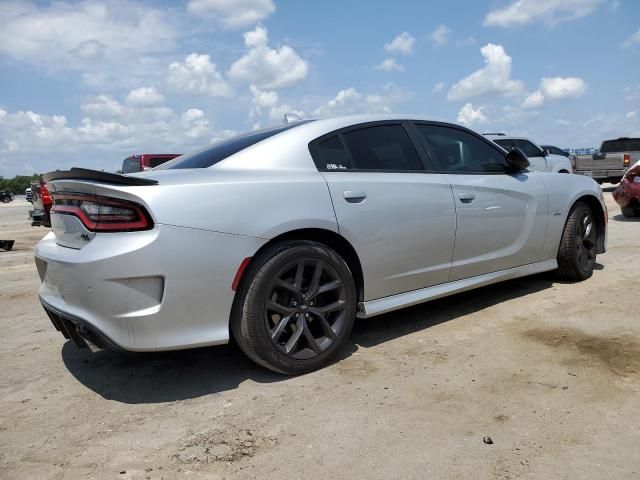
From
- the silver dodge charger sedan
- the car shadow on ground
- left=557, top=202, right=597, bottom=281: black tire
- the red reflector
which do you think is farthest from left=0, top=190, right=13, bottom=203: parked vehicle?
the red reflector

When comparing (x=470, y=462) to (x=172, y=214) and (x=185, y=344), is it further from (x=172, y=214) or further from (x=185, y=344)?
(x=172, y=214)

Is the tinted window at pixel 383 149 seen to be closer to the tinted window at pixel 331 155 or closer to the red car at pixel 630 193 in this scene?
the tinted window at pixel 331 155

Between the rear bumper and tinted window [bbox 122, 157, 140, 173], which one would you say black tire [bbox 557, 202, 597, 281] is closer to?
the rear bumper

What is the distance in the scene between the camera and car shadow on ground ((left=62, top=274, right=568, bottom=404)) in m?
2.92

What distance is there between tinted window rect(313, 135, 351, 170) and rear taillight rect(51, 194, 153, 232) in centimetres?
111

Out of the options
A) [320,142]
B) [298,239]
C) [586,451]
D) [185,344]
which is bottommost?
[586,451]

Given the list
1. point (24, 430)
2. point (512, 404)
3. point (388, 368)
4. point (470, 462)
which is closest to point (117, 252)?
point (24, 430)

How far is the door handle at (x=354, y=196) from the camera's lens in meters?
3.15

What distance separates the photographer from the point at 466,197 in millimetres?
3785

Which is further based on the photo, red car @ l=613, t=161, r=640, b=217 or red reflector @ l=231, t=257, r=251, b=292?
red car @ l=613, t=161, r=640, b=217

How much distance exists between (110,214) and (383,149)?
5.90 ft

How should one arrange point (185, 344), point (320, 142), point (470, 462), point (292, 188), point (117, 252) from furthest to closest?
point (320, 142)
point (292, 188)
point (185, 344)
point (117, 252)
point (470, 462)

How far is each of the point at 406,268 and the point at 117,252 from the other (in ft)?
5.90

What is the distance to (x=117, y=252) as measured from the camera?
250 cm
